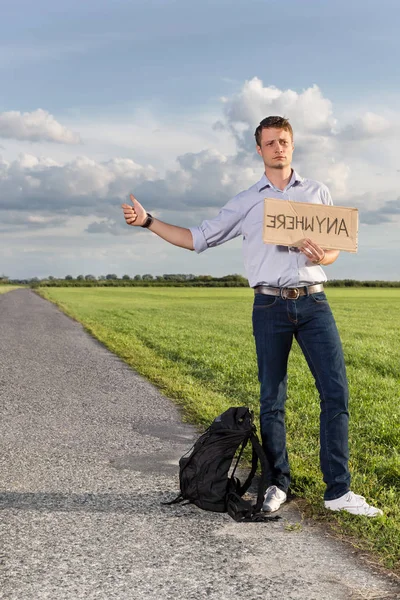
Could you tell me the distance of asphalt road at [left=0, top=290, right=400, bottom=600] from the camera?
336cm

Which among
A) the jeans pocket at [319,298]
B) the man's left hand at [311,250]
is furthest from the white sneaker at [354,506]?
the man's left hand at [311,250]

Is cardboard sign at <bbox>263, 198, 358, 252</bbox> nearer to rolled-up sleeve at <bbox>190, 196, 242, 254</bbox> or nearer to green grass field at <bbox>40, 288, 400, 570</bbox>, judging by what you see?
rolled-up sleeve at <bbox>190, 196, 242, 254</bbox>

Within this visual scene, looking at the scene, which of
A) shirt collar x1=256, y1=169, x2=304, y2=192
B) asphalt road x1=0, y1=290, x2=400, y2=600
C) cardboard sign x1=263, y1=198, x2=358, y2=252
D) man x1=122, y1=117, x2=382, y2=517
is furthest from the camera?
shirt collar x1=256, y1=169, x2=304, y2=192

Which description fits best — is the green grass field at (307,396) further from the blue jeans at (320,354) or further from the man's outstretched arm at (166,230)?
the man's outstretched arm at (166,230)

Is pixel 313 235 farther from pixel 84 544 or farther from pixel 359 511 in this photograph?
pixel 84 544

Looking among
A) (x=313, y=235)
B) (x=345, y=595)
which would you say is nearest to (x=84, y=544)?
(x=345, y=595)

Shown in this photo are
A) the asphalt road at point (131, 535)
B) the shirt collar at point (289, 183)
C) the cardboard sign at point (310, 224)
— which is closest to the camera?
the asphalt road at point (131, 535)

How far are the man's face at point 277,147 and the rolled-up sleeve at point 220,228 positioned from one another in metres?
0.37

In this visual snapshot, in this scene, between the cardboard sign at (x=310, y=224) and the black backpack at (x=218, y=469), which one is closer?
the cardboard sign at (x=310, y=224)

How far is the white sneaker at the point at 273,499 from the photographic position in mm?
4457

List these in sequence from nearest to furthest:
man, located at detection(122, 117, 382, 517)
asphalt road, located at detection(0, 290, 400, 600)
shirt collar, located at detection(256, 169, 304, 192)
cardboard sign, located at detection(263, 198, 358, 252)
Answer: asphalt road, located at detection(0, 290, 400, 600)
cardboard sign, located at detection(263, 198, 358, 252)
man, located at detection(122, 117, 382, 517)
shirt collar, located at detection(256, 169, 304, 192)

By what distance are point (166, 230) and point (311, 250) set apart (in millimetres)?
1051

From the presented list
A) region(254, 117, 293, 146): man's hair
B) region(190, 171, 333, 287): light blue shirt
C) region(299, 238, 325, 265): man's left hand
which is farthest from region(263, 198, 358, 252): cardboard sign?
region(254, 117, 293, 146): man's hair

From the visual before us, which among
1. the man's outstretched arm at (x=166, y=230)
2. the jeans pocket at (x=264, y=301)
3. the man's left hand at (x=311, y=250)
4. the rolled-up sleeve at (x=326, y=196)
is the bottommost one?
the jeans pocket at (x=264, y=301)
